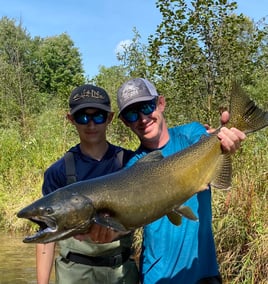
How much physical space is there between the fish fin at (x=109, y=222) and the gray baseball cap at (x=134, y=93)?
2.93 ft

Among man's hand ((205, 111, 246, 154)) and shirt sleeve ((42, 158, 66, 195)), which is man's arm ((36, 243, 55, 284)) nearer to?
shirt sleeve ((42, 158, 66, 195))

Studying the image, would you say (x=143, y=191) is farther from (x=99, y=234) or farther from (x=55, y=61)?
(x=55, y=61)

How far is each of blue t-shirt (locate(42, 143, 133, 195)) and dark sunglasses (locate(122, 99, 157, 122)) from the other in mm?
447

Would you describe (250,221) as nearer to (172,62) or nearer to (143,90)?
(143,90)

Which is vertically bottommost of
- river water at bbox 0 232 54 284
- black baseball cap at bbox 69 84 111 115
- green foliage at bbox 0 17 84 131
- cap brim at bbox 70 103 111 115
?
river water at bbox 0 232 54 284

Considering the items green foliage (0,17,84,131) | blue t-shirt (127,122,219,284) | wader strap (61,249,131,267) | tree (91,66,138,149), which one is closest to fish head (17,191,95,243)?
blue t-shirt (127,122,219,284)

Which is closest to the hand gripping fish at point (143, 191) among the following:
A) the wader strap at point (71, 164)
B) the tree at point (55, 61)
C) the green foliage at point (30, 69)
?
the wader strap at point (71, 164)

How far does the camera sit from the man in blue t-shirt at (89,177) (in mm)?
3996

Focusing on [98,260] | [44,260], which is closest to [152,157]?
[98,260]

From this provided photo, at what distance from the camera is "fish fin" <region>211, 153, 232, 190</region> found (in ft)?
11.7

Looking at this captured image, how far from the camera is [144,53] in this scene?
14672mm

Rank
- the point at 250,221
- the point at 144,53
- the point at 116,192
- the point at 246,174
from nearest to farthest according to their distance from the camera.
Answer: the point at 116,192
the point at 250,221
the point at 246,174
the point at 144,53

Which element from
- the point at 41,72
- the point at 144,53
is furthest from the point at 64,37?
the point at 144,53

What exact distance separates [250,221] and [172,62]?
497cm
